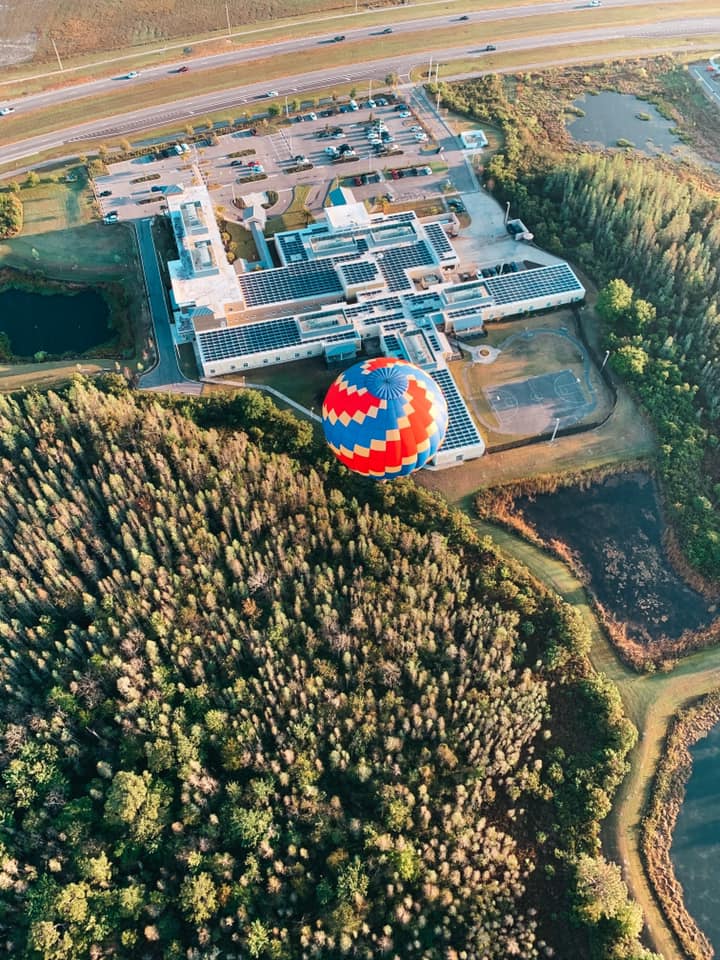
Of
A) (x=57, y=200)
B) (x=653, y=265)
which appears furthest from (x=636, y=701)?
(x=57, y=200)

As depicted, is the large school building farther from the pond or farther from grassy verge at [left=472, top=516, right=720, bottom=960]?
the pond

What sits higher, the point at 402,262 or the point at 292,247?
the point at 292,247

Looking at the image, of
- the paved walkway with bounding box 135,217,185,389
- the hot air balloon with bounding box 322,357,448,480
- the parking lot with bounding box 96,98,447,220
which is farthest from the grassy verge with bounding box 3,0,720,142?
the hot air balloon with bounding box 322,357,448,480

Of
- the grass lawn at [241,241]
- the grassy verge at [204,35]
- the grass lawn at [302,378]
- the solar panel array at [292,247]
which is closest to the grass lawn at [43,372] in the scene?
the grass lawn at [302,378]

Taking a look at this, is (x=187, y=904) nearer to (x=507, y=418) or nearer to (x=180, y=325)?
(x=507, y=418)

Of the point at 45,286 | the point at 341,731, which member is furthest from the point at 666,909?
the point at 45,286

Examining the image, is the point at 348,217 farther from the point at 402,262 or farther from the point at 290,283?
the point at 290,283
